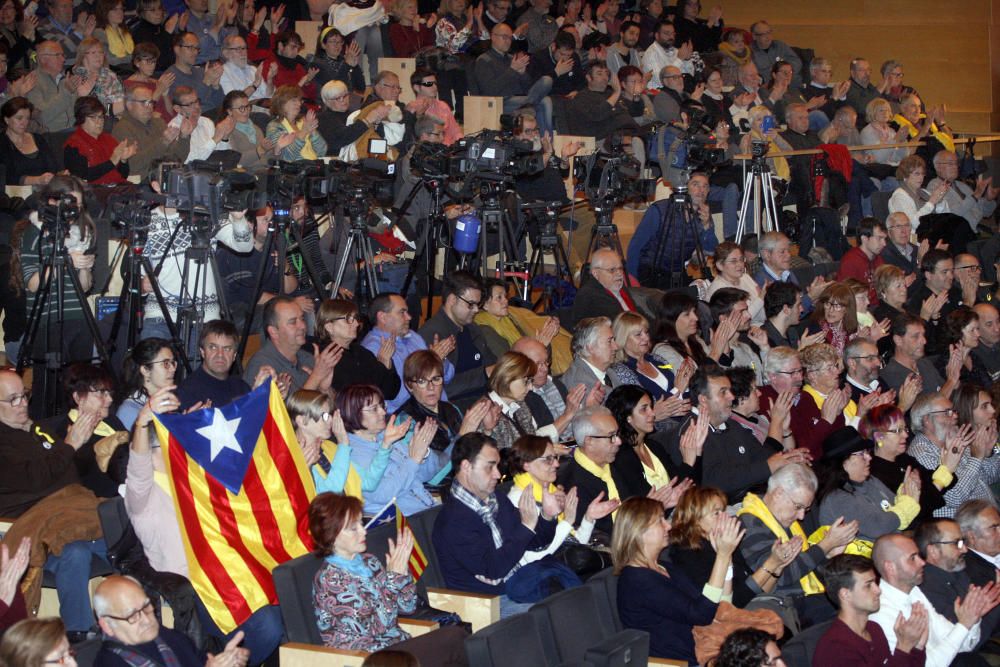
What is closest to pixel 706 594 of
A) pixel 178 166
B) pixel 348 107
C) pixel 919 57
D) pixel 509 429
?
pixel 509 429

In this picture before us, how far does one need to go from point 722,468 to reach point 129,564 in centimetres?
247

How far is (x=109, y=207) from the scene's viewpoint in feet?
20.1

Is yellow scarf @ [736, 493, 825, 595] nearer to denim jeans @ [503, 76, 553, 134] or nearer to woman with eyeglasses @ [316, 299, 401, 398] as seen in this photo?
woman with eyeglasses @ [316, 299, 401, 398]

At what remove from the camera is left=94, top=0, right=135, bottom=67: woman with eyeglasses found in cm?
957

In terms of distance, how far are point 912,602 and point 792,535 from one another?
0.57 meters

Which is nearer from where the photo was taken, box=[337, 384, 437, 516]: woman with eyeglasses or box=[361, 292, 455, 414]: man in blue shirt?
box=[337, 384, 437, 516]: woman with eyeglasses

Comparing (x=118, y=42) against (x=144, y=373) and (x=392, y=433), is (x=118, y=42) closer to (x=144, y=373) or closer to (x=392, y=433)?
(x=144, y=373)

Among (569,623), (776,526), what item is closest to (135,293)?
(569,623)

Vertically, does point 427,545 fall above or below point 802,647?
above

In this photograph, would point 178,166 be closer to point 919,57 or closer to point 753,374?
point 753,374

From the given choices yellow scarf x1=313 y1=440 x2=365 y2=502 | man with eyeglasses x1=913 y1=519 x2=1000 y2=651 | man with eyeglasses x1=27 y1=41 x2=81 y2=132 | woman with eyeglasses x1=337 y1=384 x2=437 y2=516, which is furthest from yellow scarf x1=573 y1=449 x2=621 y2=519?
man with eyeglasses x1=27 y1=41 x2=81 y2=132

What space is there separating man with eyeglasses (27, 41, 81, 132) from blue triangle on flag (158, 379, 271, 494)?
13.7ft

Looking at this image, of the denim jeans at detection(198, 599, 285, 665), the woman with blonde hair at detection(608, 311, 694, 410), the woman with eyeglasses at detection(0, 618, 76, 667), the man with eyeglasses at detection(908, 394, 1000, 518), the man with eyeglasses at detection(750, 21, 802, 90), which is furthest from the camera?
the man with eyeglasses at detection(750, 21, 802, 90)

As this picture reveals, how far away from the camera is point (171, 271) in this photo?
21.1 feet
